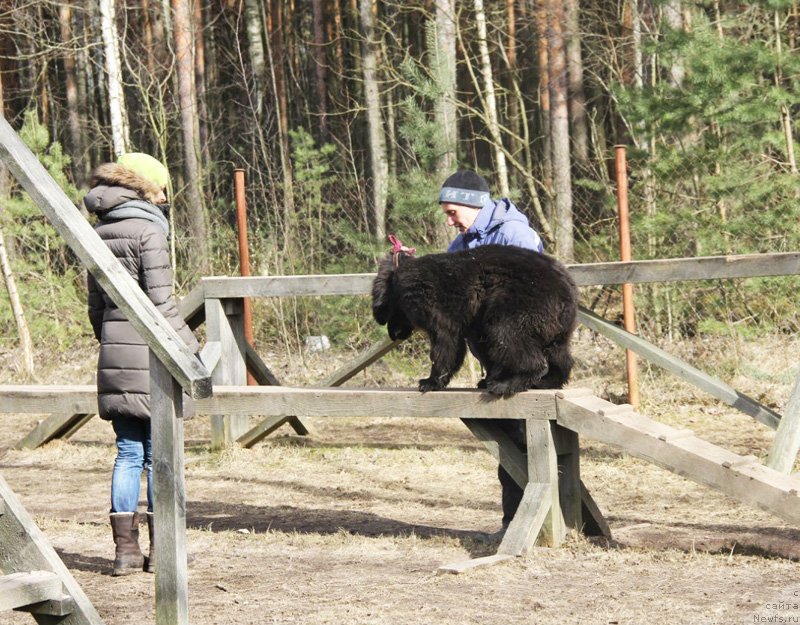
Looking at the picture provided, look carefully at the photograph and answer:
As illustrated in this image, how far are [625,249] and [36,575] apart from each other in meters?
5.88

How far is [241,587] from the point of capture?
451 cm

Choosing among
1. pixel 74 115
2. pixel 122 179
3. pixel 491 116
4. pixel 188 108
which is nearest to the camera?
pixel 122 179

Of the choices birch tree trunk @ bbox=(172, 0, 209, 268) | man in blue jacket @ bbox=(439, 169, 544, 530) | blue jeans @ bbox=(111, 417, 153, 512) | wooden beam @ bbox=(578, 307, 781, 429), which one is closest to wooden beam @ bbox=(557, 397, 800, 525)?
man in blue jacket @ bbox=(439, 169, 544, 530)

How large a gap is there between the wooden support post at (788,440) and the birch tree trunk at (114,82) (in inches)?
460

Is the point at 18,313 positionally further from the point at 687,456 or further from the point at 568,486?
the point at 687,456

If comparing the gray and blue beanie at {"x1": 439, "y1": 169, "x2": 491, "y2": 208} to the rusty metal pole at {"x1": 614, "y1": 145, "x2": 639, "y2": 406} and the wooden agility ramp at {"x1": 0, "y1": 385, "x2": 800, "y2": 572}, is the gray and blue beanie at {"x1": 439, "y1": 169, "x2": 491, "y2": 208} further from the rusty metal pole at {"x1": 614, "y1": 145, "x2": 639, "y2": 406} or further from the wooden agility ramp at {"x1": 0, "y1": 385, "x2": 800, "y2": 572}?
the rusty metal pole at {"x1": 614, "y1": 145, "x2": 639, "y2": 406}

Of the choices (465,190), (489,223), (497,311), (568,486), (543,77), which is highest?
(543,77)

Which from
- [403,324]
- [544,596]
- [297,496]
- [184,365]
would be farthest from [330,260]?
[184,365]

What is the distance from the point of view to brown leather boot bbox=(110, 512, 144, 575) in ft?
15.6

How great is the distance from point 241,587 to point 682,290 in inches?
234

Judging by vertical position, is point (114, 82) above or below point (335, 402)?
above

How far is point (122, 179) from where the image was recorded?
15.6 ft

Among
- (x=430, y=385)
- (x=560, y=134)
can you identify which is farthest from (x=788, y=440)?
(x=560, y=134)

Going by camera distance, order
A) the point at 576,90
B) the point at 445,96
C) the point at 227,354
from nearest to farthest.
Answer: the point at 227,354 < the point at 445,96 < the point at 576,90
